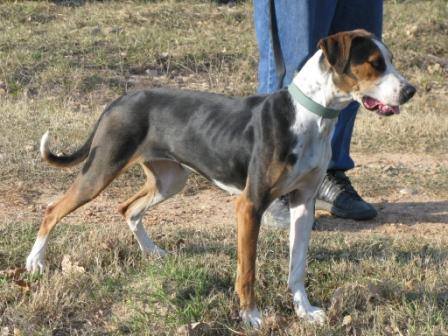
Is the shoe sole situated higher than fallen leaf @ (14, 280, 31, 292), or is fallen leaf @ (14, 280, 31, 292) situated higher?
fallen leaf @ (14, 280, 31, 292)

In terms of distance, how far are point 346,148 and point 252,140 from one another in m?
2.02

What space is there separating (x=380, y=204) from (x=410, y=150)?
4.37ft

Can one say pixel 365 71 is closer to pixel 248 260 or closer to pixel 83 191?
pixel 248 260

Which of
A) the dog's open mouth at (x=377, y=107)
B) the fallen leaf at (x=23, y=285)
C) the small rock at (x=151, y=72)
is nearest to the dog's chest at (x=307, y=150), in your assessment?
the dog's open mouth at (x=377, y=107)

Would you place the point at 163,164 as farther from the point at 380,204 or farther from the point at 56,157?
the point at 380,204

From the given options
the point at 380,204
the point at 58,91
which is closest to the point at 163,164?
the point at 380,204

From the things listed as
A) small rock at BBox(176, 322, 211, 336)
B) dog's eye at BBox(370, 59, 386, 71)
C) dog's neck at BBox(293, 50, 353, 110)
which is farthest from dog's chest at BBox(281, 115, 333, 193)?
small rock at BBox(176, 322, 211, 336)

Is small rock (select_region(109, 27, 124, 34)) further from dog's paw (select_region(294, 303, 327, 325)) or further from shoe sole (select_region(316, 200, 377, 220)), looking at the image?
dog's paw (select_region(294, 303, 327, 325))

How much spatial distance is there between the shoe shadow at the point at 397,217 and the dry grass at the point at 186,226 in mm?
17

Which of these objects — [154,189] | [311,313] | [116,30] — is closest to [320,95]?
[311,313]

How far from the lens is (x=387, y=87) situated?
13.3 feet

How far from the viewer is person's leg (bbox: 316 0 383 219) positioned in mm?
5707

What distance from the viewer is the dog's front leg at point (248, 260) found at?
4.14m

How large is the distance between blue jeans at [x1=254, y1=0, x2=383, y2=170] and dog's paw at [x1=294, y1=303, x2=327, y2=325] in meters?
1.74
